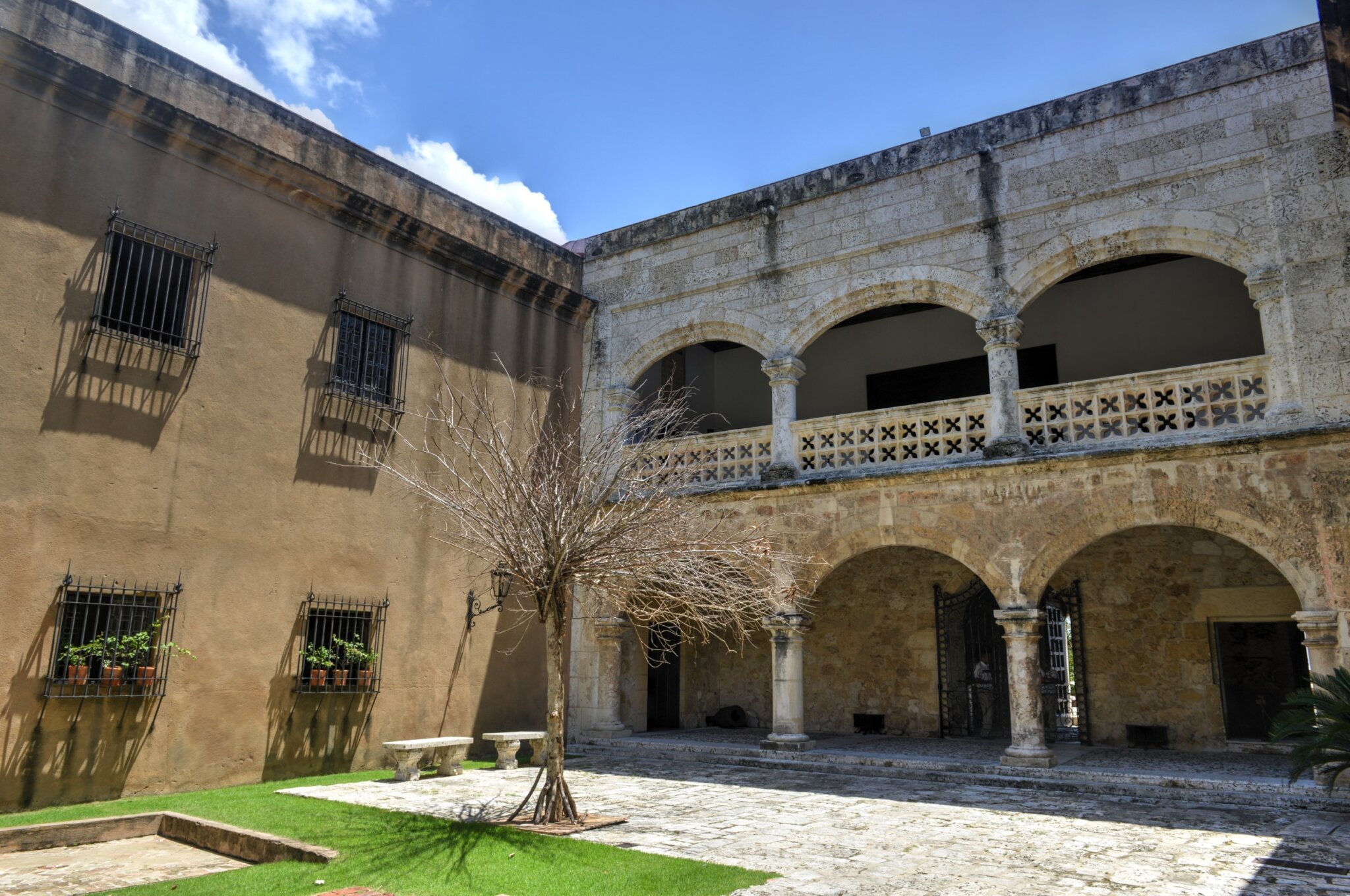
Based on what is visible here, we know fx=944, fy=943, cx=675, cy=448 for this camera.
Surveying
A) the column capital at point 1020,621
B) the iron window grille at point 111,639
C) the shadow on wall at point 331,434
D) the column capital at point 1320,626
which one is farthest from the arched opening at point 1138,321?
the iron window grille at point 111,639

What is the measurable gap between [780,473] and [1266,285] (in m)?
5.09

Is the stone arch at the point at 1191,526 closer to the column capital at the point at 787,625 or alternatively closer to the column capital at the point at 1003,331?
the column capital at the point at 1003,331

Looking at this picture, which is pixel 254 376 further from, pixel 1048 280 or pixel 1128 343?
pixel 1128 343

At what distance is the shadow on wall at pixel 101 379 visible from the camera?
7605mm

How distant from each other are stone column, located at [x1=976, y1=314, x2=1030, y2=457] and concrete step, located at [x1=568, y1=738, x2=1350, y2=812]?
121 inches

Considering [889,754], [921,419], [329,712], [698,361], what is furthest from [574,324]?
[889,754]

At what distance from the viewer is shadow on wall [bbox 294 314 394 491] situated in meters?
9.35

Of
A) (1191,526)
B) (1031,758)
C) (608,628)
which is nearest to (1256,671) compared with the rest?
(1191,526)

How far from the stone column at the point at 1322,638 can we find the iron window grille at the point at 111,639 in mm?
9480

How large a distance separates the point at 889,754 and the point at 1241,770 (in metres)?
3.19

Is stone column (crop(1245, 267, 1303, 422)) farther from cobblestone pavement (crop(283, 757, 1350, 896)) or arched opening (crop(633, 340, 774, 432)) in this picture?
arched opening (crop(633, 340, 774, 432))

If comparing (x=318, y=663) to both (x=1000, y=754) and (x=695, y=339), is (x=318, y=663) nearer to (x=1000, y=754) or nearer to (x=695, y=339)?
(x=695, y=339)

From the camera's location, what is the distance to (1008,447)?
9.54 metres

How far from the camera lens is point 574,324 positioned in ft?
42.3
